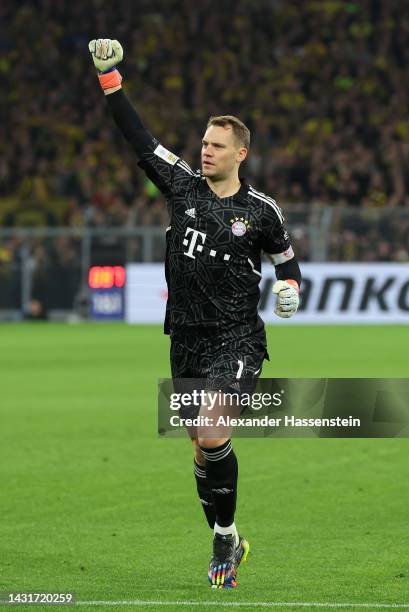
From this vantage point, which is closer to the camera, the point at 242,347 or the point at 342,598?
the point at 342,598

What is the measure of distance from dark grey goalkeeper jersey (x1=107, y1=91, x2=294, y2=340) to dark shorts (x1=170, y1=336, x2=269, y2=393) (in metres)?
0.06

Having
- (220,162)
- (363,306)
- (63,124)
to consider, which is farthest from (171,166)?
(63,124)

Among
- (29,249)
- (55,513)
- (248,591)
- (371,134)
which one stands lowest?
(29,249)

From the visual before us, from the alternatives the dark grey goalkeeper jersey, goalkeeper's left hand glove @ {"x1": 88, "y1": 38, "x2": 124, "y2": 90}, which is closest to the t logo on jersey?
the dark grey goalkeeper jersey

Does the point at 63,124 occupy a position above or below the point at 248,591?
below

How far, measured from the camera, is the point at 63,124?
35969 mm

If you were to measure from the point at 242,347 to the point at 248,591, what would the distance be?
3.95 ft

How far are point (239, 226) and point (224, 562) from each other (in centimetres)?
167

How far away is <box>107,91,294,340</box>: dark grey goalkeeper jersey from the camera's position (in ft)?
21.8

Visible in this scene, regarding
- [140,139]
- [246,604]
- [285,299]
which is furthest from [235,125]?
[246,604]

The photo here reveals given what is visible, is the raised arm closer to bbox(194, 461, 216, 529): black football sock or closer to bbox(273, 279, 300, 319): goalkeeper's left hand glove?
bbox(273, 279, 300, 319): goalkeeper's left hand glove

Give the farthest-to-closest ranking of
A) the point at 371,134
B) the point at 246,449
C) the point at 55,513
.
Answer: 1. the point at 371,134
2. the point at 246,449
3. the point at 55,513

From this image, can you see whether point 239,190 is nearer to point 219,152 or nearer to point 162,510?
point 219,152

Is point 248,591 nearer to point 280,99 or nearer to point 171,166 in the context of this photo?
point 171,166
